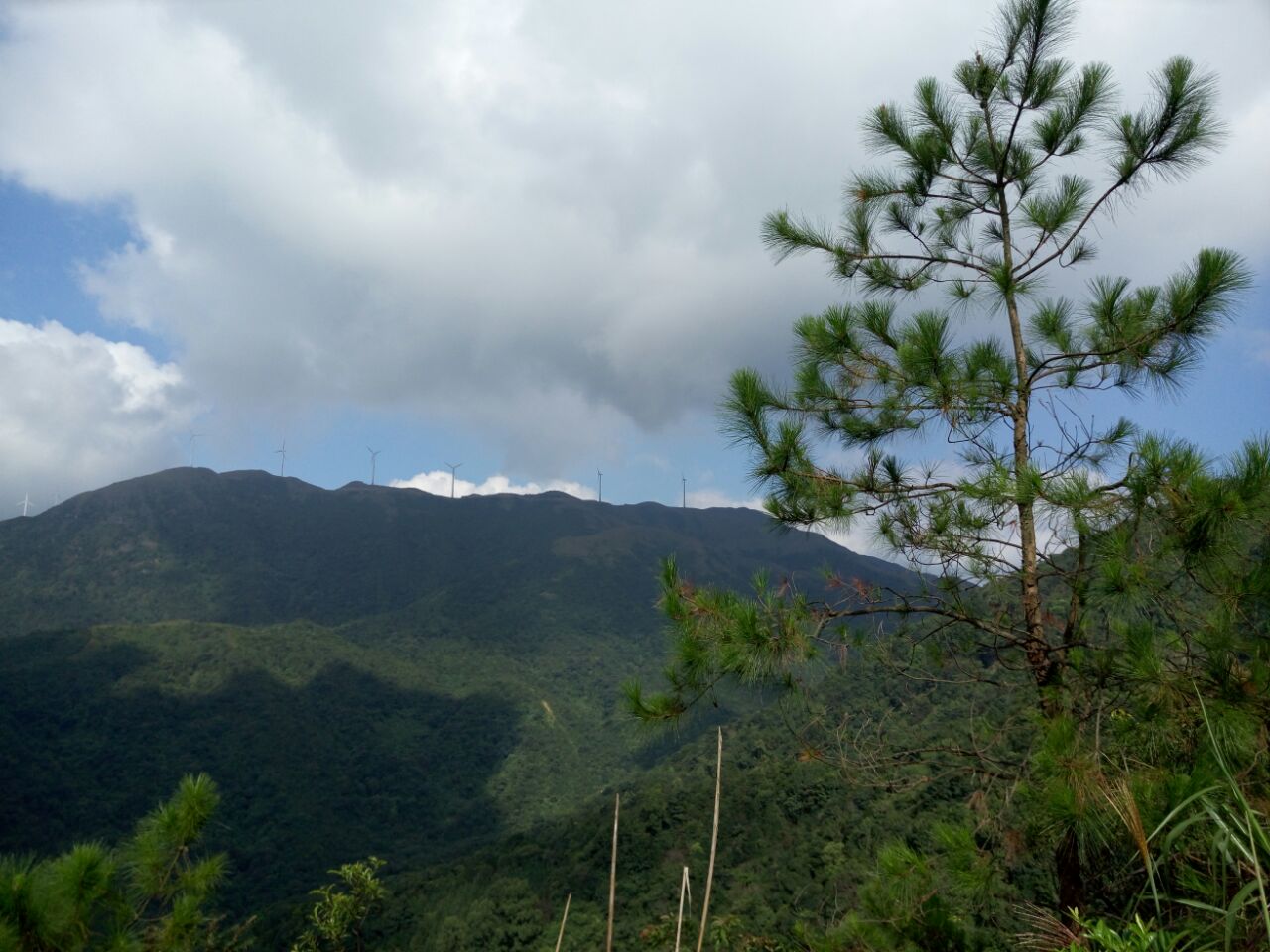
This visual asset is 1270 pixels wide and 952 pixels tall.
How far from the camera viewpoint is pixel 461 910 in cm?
2384

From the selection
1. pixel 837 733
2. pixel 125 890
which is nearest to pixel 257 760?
pixel 125 890

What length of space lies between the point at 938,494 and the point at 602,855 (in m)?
25.6

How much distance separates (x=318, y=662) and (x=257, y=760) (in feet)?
42.0

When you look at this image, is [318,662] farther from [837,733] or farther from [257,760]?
[837,733]

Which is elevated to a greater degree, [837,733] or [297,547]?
[297,547]

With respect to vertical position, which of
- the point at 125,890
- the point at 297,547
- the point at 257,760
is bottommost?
the point at 257,760

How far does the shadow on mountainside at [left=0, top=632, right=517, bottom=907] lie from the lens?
35781 millimetres

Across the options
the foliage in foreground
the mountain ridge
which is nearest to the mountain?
the mountain ridge

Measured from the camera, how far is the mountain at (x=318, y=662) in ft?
130

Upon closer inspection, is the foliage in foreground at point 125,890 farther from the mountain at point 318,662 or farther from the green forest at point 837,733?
the mountain at point 318,662

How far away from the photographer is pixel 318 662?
188ft

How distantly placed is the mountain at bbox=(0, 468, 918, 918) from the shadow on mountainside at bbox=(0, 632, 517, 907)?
0.15 m

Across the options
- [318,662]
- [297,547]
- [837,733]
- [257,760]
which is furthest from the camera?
[297,547]

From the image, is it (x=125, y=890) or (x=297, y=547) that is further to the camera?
(x=297, y=547)
